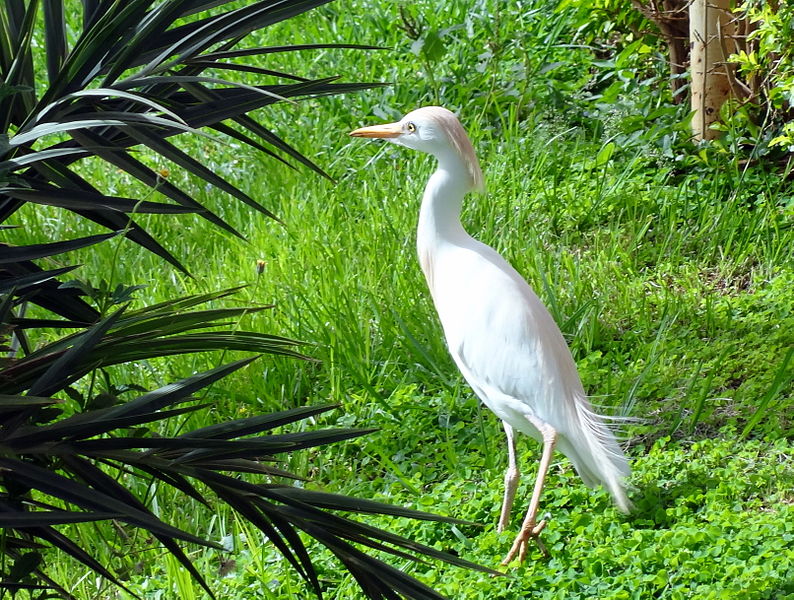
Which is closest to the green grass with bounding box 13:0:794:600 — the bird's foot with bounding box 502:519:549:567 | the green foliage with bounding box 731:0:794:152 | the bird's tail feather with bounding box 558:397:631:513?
the bird's foot with bounding box 502:519:549:567

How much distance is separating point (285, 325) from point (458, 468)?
0.92 meters

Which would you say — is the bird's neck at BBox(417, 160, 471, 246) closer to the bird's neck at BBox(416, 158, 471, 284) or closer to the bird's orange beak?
the bird's neck at BBox(416, 158, 471, 284)

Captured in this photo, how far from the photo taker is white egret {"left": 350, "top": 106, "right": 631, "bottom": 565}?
2854 millimetres

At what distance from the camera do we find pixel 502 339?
115 inches

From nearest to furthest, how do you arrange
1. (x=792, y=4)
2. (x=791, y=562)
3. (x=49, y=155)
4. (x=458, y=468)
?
1. (x=49, y=155)
2. (x=791, y=562)
3. (x=458, y=468)
4. (x=792, y=4)

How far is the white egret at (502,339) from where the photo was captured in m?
2.85

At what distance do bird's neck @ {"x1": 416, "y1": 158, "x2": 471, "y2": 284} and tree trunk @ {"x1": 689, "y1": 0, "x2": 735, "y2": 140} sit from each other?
1990 mm

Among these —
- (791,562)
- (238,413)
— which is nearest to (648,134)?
(238,413)

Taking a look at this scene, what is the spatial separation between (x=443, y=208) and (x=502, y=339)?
46 cm

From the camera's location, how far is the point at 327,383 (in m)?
3.81

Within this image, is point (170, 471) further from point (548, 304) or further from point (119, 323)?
point (548, 304)

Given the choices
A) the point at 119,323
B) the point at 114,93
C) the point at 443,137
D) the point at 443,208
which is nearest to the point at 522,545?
the point at 443,208

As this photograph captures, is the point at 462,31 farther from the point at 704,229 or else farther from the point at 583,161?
the point at 704,229

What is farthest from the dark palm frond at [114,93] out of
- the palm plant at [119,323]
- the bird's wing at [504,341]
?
the bird's wing at [504,341]
